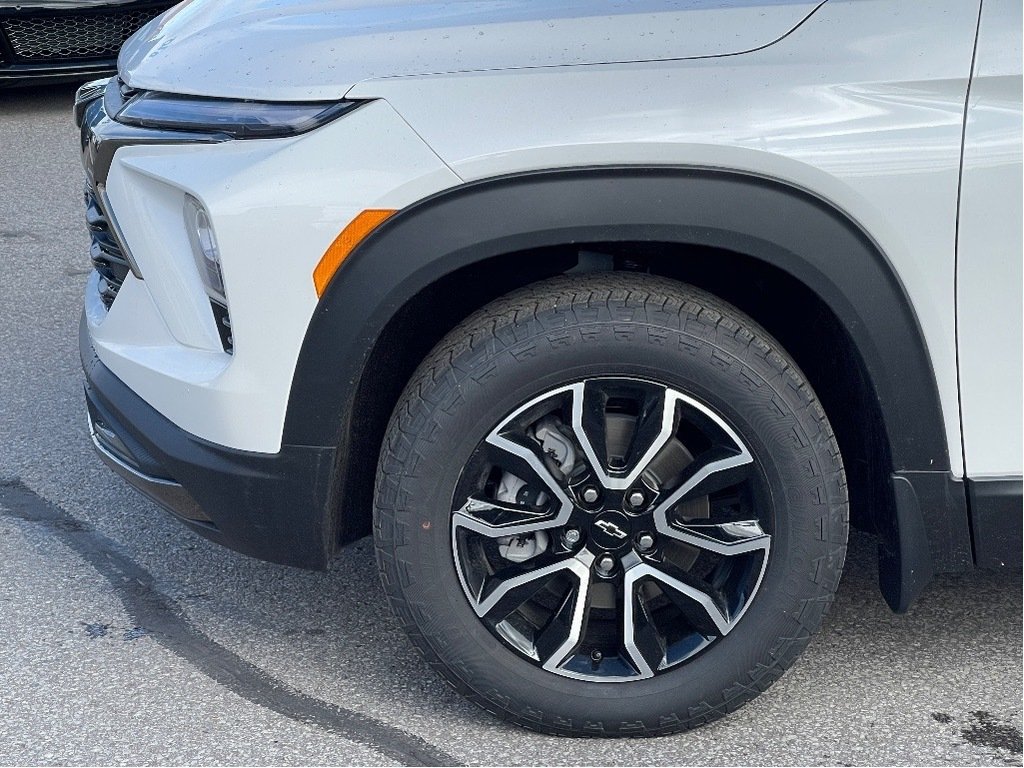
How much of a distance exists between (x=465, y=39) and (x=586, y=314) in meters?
0.52

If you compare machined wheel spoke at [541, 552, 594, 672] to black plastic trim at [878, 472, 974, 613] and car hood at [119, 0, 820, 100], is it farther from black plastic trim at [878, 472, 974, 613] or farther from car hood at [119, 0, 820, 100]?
car hood at [119, 0, 820, 100]

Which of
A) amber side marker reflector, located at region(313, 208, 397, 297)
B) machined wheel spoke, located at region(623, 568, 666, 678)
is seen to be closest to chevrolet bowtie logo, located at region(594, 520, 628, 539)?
machined wheel spoke, located at region(623, 568, 666, 678)

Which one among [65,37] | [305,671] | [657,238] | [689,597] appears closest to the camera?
[657,238]

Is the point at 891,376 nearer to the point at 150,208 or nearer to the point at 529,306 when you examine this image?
the point at 529,306

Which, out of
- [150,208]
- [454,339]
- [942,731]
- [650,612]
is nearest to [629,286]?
[454,339]

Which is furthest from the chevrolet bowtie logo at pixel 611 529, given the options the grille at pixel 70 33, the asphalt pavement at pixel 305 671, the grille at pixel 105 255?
the grille at pixel 70 33

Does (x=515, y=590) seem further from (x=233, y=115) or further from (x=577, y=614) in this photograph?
(x=233, y=115)

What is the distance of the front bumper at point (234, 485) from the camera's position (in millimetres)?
2414

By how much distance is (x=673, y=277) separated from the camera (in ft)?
8.31

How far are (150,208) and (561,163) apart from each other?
2.65ft

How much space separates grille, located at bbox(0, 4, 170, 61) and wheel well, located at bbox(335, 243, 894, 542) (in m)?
5.91

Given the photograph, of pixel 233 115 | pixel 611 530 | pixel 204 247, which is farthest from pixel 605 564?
pixel 233 115

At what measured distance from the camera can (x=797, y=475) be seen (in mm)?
2359

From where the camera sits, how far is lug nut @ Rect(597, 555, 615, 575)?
2445 mm
